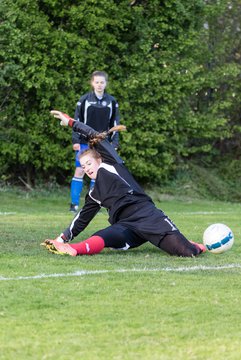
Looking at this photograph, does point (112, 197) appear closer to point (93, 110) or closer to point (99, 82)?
point (99, 82)

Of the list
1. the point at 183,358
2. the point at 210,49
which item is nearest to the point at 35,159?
the point at 210,49

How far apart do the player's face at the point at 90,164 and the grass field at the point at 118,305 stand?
2.70 ft

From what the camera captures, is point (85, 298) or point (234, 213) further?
point (234, 213)

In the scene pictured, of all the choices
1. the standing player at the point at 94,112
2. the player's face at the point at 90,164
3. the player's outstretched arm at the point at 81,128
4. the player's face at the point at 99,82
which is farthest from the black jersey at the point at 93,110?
the player's face at the point at 90,164

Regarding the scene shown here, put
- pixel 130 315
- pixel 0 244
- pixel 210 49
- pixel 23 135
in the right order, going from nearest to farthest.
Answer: pixel 130 315 → pixel 0 244 → pixel 23 135 → pixel 210 49

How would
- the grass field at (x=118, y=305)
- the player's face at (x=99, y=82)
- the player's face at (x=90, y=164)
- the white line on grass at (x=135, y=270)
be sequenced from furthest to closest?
the player's face at (x=99, y=82) < the player's face at (x=90, y=164) < the white line on grass at (x=135, y=270) < the grass field at (x=118, y=305)

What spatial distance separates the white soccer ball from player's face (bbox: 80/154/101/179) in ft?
4.19

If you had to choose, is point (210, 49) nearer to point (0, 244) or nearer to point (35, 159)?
point (35, 159)

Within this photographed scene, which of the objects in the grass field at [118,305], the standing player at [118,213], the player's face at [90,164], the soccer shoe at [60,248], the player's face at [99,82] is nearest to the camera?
the grass field at [118,305]

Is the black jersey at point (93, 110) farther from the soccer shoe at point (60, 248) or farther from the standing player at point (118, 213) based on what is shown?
the soccer shoe at point (60, 248)

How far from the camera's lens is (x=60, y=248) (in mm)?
8109

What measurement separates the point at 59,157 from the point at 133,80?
2.07 metres

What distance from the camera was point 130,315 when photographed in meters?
5.45

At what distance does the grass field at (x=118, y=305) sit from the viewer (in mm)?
4707
